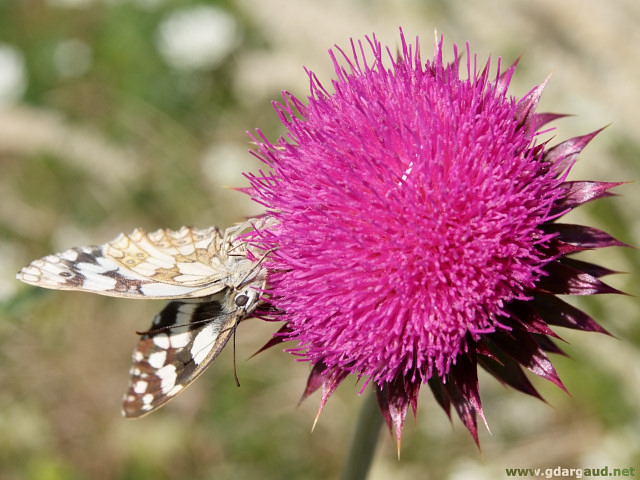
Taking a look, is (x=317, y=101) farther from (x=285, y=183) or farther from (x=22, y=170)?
(x=22, y=170)

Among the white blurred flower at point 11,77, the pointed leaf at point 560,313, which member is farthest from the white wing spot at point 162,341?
the white blurred flower at point 11,77

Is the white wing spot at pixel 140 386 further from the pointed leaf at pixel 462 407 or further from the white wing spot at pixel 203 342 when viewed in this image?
the pointed leaf at pixel 462 407

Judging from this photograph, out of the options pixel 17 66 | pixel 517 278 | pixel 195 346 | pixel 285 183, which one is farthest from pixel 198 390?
pixel 17 66

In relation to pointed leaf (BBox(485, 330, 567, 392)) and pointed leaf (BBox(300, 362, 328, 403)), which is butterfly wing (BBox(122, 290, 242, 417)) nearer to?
pointed leaf (BBox(300, 362, 328, 403))

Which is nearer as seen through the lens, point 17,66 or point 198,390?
point 198,390

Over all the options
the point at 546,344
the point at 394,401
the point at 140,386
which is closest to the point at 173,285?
the point at 140,386

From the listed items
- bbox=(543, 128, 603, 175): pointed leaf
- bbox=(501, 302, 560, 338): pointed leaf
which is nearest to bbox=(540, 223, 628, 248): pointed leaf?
bbox=(543, 128, 603, 175): pointed leaf
